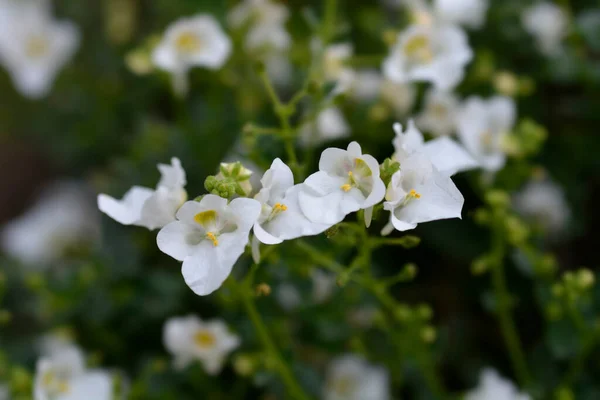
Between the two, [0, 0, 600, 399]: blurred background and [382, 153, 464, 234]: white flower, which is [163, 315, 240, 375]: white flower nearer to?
[0, 0, 600, 399]: blurred background

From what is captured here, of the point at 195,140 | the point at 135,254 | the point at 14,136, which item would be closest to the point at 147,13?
the point at 14,136

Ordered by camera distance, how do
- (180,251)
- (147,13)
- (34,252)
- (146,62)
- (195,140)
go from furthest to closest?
(147,13) < (34,252) < (195,140) < (146,62) < (180,251)

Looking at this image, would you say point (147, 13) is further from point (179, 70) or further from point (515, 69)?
point (515, 69)

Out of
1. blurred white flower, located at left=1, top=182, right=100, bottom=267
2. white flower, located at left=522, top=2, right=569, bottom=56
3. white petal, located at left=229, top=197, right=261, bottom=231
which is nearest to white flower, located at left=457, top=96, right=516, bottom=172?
white flower, located at left=522, top=2, right=569, bottom=56

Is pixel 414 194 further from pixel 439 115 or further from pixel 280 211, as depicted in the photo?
pixel 439 115

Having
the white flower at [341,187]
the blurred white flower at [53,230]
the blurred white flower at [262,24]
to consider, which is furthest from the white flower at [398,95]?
the blurred white flower at [53,230]

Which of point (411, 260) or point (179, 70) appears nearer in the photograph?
point (179, 70)

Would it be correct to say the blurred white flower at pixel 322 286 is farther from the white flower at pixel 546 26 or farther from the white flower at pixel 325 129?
the white flower at pixel 546 26

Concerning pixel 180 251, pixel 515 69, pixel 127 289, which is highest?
pixel 180 251
